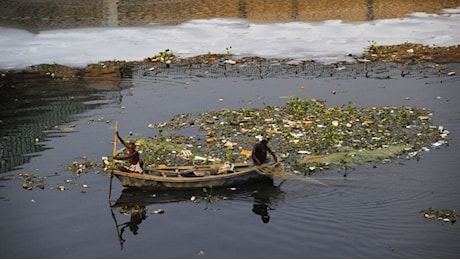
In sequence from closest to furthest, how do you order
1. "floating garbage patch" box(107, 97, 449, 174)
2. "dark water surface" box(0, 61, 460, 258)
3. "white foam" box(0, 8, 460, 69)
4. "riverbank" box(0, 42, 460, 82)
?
1. "dark water surface" box(0, 61, 460, 258)
2. "floating garbage patch" box(107, 97, 449, 174)
3. "riverbank" box(0, 42, 460, 82)
4. "white foam" box(0, 8, 460, 69)

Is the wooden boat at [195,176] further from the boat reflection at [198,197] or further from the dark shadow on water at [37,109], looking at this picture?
the dark shadow on water at [37,109]

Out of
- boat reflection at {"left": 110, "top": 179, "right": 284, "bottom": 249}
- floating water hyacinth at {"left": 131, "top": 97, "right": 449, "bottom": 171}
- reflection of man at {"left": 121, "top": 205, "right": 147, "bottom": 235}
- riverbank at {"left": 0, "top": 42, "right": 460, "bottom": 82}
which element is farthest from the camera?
riverbank at {"left": 0, "top": 42, "right": 460, "bottom": 82}

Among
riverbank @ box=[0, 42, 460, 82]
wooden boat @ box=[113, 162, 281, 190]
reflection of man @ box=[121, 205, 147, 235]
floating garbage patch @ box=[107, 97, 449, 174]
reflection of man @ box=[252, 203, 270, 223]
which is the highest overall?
riverbank @ box=[0, 42, 460, 82]

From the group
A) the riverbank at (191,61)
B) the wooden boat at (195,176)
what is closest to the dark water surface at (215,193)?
the wooden boat at (195,176)

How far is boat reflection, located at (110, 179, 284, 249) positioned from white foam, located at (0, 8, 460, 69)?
14.4 meters

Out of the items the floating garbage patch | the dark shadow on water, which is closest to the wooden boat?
the floating garbage patch

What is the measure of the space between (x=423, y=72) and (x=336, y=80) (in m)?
3.71

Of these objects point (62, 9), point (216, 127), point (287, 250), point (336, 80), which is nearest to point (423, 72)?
point (336, 80)

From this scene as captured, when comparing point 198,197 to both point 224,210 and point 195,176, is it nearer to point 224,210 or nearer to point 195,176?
point 195,176

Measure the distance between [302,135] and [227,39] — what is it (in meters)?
15.8

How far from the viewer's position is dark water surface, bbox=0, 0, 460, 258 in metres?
12.8

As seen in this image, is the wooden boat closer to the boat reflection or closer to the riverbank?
the boat reflection

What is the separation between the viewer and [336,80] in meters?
25.8

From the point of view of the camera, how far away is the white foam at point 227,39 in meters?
30.9
